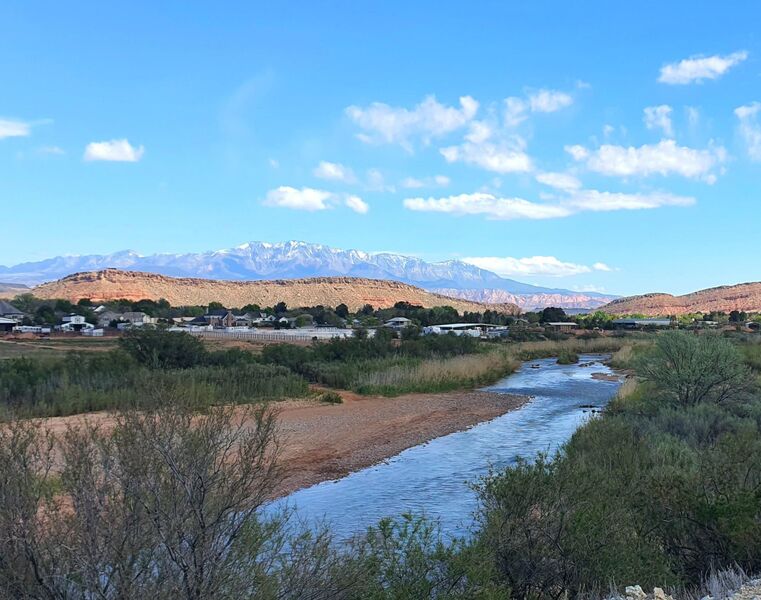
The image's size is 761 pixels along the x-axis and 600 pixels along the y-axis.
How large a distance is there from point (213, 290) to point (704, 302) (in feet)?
383

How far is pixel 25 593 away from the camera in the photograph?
480cm

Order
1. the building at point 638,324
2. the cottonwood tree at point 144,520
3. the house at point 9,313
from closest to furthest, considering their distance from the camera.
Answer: the cottonwood tree at point 144,520
the house at point 9,313
the building at point 638,324

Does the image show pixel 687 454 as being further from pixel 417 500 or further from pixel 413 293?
pixel 413 293

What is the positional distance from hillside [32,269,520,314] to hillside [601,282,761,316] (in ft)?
115

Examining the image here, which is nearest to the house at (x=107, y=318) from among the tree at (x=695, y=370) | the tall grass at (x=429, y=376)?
the tall grass at (x=429, y=376)

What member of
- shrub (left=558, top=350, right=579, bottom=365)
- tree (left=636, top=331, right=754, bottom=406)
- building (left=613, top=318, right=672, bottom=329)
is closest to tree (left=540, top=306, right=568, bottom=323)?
building (left=613, top=318, right=672, bottom=329)

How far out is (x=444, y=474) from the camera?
16266mm

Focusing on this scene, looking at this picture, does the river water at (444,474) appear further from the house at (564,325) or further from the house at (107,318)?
the house at (107,318)

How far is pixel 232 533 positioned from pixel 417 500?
349 inches

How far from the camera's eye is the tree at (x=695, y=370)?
19312 millimetres

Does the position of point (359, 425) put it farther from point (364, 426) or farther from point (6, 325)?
point (6, 325)

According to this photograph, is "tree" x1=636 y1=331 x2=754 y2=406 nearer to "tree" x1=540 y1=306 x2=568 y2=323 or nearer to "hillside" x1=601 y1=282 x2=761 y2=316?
"tree" x1=540 y1=306 x2=568 y2=323

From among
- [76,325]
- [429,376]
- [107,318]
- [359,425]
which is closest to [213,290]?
[107,318]

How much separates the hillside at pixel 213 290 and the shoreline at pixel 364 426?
122 meters
